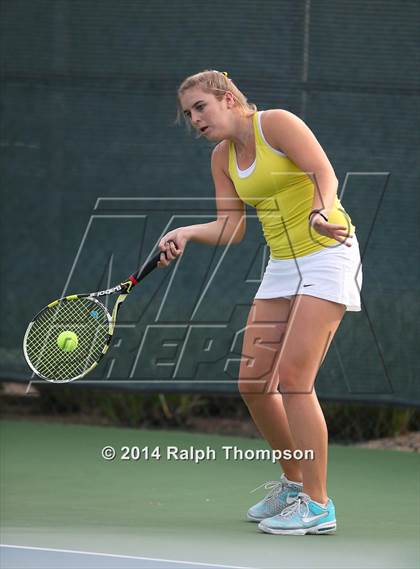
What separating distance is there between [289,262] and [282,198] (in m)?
0.19

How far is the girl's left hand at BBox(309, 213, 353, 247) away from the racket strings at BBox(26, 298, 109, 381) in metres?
0.85

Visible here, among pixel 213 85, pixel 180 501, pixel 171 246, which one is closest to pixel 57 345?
pixel 171 246

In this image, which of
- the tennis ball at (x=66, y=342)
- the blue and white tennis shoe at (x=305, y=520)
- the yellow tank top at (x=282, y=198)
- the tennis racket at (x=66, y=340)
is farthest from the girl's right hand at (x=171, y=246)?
the blue and white tennis shoe at (x=305, y=520)

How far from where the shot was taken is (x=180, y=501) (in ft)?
15.3

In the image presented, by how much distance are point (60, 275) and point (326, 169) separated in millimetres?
2345

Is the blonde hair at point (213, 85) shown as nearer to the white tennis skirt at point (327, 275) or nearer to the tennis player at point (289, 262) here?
the tennis player at point (289, 262)

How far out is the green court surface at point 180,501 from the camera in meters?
3.74

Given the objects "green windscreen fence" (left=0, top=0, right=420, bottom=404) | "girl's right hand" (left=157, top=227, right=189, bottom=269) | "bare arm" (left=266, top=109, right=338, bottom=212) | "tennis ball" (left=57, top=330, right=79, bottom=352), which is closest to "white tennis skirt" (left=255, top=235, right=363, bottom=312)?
"bare arm" (left=266, top=109, right=338, bottom=212)

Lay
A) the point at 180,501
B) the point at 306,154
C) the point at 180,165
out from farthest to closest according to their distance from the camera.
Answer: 1. the point at 180,165
2. the point at 180,501
3. the point at 306,154

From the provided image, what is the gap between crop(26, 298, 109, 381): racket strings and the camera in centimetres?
426

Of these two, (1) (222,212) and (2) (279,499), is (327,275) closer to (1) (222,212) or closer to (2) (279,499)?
(1) (222,212)

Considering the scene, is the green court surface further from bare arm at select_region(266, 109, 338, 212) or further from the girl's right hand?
bare arm at select_region(266, 109, 338, 212)

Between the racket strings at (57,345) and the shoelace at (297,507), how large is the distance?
0.77 m

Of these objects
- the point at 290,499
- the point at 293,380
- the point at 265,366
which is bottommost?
the point at 290,499
